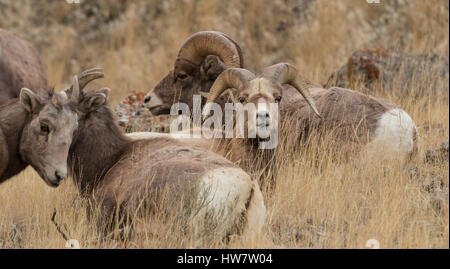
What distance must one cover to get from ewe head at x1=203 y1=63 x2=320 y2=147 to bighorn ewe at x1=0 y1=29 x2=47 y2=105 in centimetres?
205

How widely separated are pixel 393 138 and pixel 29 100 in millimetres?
4015

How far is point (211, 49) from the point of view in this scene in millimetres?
9555

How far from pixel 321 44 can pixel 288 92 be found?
7529 millimetres

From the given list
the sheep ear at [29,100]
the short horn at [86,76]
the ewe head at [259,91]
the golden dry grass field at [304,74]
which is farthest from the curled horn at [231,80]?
the sheep ear at [29,100]

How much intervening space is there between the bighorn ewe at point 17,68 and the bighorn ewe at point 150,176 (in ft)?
3.69

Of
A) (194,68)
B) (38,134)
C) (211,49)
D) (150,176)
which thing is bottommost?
(150,176)

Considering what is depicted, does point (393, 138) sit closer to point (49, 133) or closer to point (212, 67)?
point (212, 67)

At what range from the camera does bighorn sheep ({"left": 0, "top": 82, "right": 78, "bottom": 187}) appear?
6691mm

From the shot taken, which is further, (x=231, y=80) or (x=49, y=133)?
(x=231, y=80)

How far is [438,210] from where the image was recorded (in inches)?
261

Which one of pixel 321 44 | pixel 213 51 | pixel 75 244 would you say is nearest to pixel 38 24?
pixel 321 44

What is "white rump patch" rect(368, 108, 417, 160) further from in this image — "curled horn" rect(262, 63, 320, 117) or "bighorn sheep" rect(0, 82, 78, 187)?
"bighorn sheep" rect(0, 82, 78, 187)

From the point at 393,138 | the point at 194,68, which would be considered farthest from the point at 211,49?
the point at 393,138
